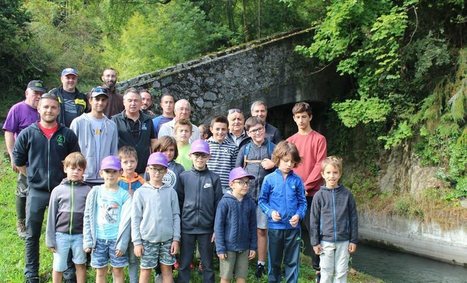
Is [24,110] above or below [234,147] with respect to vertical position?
above

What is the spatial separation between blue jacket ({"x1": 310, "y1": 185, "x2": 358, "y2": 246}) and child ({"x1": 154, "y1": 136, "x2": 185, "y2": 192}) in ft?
4.45

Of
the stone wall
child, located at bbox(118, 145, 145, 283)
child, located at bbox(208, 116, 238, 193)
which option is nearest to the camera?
child, located at bbox(118, 145, 145, 283)

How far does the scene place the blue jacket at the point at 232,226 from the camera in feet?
13.8

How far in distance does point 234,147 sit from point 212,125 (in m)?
0.34

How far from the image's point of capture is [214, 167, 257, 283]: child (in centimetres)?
420

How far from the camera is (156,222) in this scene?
13.3ft

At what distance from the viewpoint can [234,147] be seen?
5062mm

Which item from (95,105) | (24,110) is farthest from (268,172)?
(24,110)

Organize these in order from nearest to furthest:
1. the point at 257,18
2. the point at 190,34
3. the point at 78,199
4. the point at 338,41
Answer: the point at 78,199 < the point at 338,41 < the point at 190,34 < the point at 257,18

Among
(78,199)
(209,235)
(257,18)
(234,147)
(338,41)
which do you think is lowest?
(209,235)

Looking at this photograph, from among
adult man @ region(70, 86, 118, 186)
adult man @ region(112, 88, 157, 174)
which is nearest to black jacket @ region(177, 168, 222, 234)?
adult man @ region(112, 88, 157, 174)

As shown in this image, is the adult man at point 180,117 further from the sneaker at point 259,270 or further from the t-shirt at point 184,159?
the sneaker at point 259,270

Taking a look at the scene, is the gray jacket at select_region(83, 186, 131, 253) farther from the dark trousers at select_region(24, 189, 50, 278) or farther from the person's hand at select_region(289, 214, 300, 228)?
the person's hand at select_region(289, 214, 300, 228)

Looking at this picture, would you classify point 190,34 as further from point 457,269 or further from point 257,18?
point 457,269
